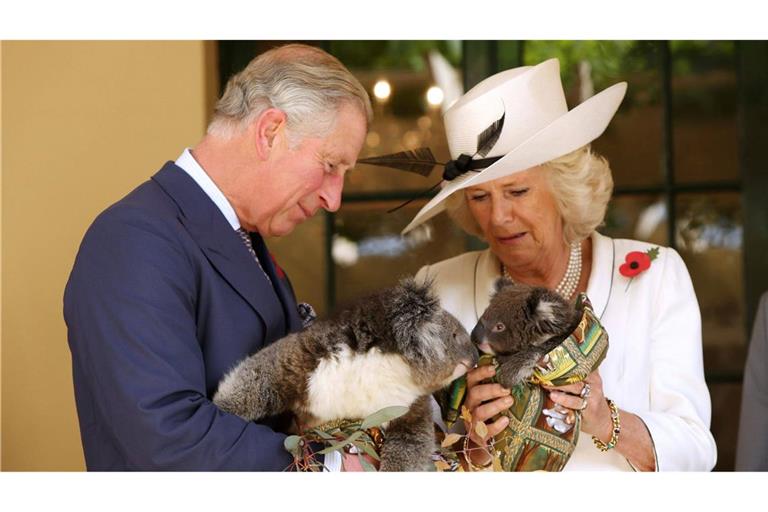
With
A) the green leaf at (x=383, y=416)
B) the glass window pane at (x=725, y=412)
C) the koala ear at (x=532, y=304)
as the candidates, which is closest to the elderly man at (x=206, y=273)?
the green leaf at (x=383, y=416)

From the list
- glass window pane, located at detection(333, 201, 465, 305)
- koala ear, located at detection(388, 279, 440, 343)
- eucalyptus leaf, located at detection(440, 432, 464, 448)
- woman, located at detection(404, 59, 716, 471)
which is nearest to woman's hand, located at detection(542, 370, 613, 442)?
woman, located at detection(404, 59, 716, 471)

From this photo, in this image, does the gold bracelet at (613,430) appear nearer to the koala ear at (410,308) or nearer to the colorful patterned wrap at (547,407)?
the colorful patterned wrap at (547,407)

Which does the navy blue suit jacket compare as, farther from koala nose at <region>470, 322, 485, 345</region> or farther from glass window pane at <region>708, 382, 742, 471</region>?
glass window pane at <region>708, 382, 742, 471</region>

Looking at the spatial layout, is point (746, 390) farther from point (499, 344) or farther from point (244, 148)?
point (244, 148)

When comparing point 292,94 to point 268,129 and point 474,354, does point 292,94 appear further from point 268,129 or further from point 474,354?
point 474,354

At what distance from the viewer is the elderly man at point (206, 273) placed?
2084 millimetres

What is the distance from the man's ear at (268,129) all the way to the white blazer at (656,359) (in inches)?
33.4

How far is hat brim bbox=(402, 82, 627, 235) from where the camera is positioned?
8.84 ft

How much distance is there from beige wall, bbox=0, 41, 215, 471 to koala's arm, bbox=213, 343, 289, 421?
1.73 meters

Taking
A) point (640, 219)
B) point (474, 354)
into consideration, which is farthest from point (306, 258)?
point (474, 354)

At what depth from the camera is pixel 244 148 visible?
94.8 inches
